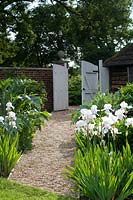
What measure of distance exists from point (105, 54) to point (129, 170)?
31619mm

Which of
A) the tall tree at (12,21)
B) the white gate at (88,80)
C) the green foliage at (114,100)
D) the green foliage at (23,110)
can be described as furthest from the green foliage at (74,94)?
the green foliage at (23,110)

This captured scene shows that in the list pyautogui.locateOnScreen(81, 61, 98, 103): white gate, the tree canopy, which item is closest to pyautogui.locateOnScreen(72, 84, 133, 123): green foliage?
pyautogui.locateOnScreen(81, 61, 98, 103): white gate

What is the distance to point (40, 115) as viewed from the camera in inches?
315

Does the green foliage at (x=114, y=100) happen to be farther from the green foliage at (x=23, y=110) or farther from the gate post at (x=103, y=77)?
the gate post at (x=103, y=77)

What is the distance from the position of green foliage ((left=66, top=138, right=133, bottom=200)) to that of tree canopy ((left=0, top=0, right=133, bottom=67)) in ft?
57.3

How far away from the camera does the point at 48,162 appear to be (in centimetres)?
642

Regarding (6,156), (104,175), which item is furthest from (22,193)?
(104,175)

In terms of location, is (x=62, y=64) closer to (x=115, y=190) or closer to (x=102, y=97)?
(x=102, y=97)

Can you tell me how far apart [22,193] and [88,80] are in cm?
1123

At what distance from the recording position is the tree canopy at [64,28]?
22.1 m

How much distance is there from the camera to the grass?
4.54 meters

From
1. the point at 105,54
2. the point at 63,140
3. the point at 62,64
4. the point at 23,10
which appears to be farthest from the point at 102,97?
the point at 105,54

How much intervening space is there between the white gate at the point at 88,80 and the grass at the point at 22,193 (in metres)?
10.1

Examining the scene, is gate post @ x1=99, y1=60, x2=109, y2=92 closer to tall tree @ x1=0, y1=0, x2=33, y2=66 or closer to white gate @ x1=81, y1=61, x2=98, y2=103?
white gate @ x1=81, y1=61, x2=98, y2=103
